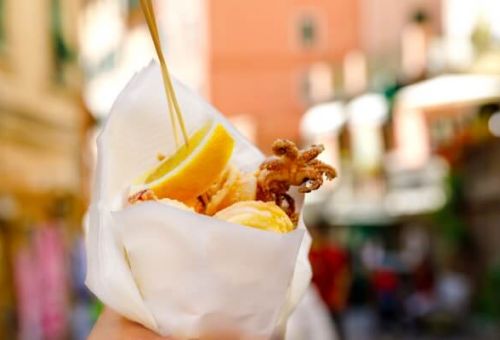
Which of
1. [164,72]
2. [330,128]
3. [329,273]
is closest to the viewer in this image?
[164,72]

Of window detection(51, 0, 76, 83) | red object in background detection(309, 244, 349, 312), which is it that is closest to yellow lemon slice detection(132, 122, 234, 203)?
red object in background detection(309, 244, 349, 312)

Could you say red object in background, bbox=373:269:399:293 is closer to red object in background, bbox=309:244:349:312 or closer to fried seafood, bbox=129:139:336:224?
red object in background, bbox=309:244:349:312

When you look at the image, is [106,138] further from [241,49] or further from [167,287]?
[241,49]

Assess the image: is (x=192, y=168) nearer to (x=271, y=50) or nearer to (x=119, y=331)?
(x=119, y=331)

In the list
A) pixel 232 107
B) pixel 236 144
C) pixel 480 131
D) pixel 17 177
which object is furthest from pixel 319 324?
pixel 232 107

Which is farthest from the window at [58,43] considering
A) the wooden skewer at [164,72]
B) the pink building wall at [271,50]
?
the pink building wall at [271,50]

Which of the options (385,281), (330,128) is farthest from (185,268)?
(330,128)

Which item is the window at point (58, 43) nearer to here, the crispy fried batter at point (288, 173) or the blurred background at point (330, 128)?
the blurred background at point (330, 128)
